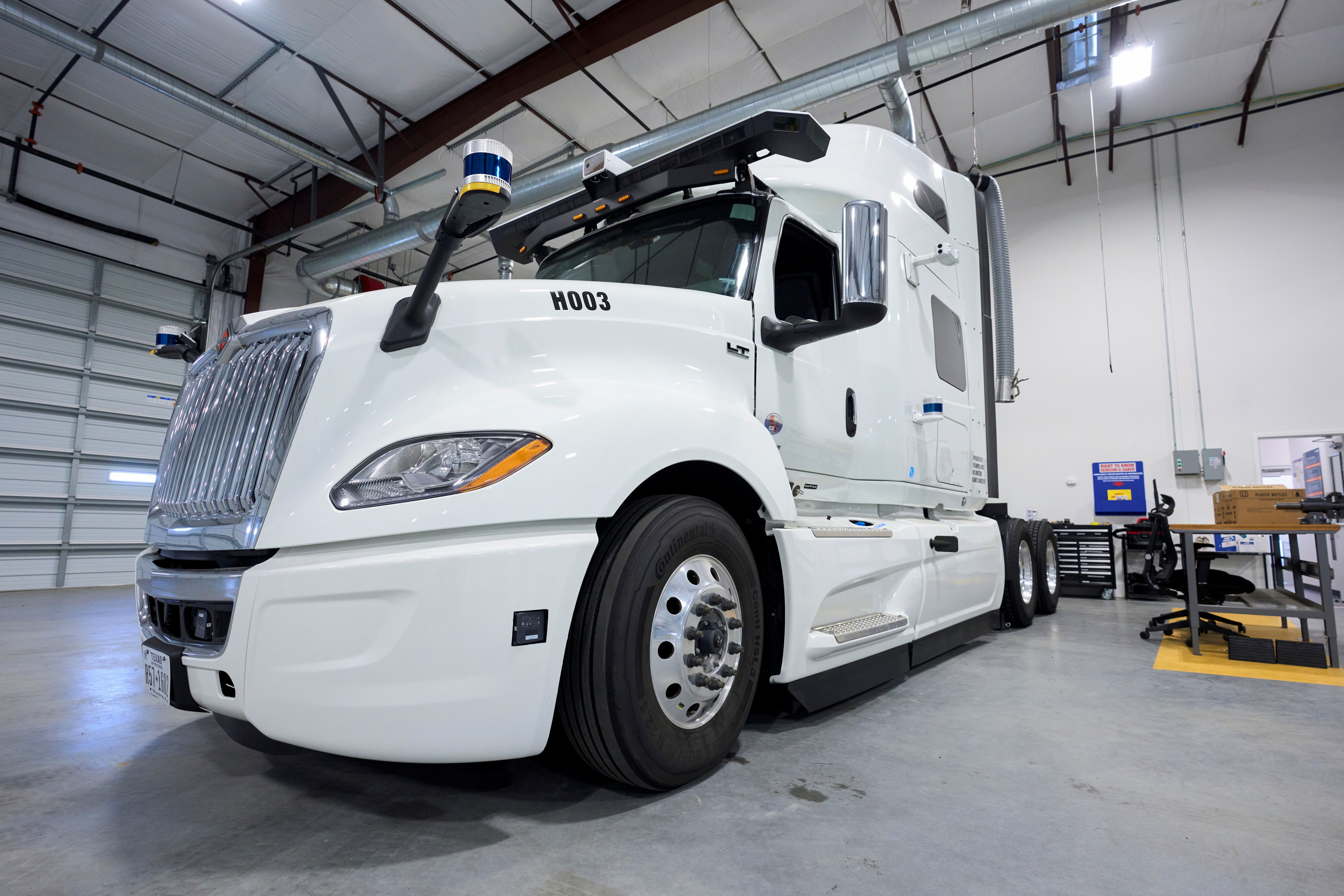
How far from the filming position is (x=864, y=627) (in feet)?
9.46

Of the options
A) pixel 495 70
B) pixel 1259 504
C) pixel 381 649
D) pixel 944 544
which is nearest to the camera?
pixel 381 649

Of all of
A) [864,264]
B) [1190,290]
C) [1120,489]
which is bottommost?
[1120,489]

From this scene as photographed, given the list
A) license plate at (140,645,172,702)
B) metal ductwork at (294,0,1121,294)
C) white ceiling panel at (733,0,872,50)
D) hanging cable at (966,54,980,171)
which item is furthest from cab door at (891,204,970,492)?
white ceiling panel at (733,0,872,50)

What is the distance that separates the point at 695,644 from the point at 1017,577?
15.8ft

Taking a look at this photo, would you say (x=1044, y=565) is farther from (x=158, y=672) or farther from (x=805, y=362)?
(x=158, y=672)

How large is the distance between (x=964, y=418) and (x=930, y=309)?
93 centimetres

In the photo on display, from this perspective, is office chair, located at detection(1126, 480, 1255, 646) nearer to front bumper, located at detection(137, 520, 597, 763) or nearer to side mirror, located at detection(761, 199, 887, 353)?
side mirror, located at detection(761, 199, 887, 353)

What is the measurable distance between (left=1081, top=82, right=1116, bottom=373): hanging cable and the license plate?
13144 millimetres

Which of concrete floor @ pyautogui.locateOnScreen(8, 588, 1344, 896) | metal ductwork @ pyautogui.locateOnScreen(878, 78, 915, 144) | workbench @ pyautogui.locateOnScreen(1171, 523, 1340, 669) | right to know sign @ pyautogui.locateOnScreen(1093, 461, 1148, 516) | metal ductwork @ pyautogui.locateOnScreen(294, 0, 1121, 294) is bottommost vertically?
concrete floor @ pyautogui.locateOnScreen(8, 588, 1344, 896)

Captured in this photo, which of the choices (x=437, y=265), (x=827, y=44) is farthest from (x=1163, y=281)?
(x=437, y=265)

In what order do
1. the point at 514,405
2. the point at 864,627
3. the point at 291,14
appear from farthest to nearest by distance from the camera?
the point at 291,14 < the point at 864,627 < the point at 514,405

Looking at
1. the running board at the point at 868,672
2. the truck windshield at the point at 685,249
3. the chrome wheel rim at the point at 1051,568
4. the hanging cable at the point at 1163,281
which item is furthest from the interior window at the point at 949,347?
the hanging cable at the point at 1163,281

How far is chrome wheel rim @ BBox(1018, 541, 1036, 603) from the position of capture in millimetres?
6227

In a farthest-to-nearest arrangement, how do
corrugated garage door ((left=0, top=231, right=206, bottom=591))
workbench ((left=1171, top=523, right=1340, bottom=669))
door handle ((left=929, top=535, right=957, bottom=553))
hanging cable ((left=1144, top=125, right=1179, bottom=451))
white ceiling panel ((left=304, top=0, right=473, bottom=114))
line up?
1. hanging cable ((left=1144, top=125, right=1179, bottom=451))
2. corrugated garage door ((left=0, top=231, right=206, bottom=591))
3. white ceiling panel ((left=304, top=0, right=473, bottom=114))
4. workbench ((left=1171, top=523, right=1340, bottom=669))
5. door handle ((left=929, top=535, right=957, bottom=553))
